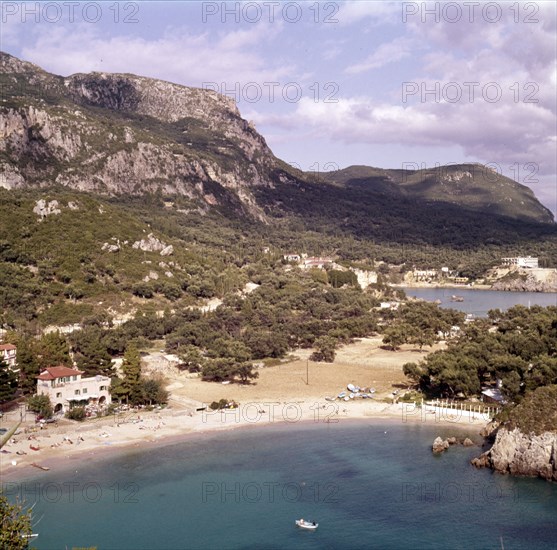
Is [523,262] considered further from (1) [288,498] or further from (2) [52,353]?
(1) [288,498]

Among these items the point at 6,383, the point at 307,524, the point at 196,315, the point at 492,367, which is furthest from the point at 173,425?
the point at 196,315

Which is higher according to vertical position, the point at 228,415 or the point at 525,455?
the point at 525,455

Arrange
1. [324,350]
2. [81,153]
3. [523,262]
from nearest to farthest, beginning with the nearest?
[324,350]
[81,153]
[523,262]

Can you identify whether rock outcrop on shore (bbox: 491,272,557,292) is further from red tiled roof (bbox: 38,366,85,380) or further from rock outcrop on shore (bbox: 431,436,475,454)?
red tiled roof (bbox: 38,366,85,380)

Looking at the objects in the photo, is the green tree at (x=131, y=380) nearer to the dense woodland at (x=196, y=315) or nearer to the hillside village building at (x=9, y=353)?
the dense woodland at (x=196, y=315)

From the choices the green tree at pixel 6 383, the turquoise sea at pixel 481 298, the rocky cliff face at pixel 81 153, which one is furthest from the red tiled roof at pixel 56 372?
the rocky cliff face at pixel 81 153

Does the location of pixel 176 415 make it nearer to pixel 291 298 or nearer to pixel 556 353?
pixel 556 353

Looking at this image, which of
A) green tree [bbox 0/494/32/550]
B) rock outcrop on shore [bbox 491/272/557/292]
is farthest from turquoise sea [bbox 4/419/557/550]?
rock outcrop on shore [bbox 491/272/557/292]
